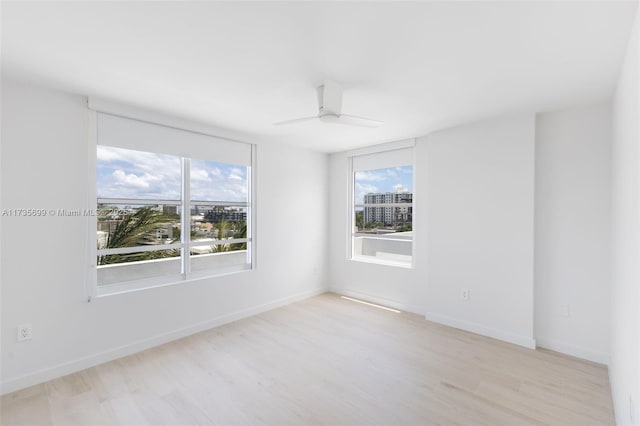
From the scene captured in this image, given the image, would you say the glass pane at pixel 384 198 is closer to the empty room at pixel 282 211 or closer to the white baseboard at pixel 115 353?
the empty room at pixel 282 211

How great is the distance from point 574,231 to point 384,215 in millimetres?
2267

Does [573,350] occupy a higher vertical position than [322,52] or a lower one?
lower

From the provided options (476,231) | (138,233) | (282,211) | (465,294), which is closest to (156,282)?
(138,233)

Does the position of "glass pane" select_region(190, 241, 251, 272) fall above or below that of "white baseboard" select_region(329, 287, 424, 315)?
above

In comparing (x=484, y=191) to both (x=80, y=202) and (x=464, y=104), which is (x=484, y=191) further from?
(x=80, y=202)

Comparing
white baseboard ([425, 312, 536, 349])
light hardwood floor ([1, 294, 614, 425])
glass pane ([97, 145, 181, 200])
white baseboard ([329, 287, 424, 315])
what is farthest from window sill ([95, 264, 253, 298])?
white baseboard ([425, 312, 536, 349])

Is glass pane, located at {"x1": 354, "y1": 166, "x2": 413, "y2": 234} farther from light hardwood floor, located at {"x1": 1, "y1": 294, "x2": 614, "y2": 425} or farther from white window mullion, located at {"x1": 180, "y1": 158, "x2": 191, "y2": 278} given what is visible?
white window mullion, located at {"x1": 180, "y1": 158, "x2": 191, "y2": 278}

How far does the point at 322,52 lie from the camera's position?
189 cm

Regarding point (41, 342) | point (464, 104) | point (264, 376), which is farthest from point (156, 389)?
point (464, 104)

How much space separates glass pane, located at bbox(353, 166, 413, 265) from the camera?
14.3ft

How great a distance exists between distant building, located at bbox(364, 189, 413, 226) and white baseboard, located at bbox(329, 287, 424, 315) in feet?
3.72

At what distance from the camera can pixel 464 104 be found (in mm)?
2793

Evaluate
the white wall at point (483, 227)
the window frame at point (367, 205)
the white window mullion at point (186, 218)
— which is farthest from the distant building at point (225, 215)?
the white wall at point (483, 227)

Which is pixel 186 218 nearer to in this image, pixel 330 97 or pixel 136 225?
pixel 136 225
